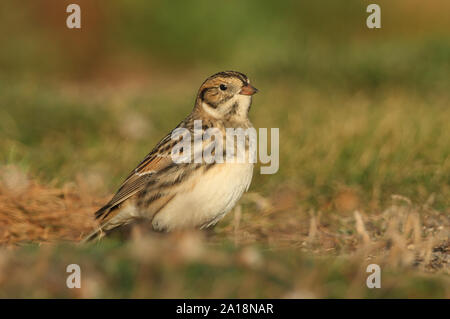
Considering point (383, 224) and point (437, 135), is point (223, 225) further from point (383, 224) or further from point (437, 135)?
point (437, 135)

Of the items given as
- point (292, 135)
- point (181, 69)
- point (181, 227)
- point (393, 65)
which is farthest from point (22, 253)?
point (181, 69)

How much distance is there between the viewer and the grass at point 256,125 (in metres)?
3.63

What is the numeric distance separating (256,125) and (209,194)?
3.46 metres

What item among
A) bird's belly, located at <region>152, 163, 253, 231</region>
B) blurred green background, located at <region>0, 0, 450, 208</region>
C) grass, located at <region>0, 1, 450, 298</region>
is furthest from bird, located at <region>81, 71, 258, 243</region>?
blurred green background, located at <region>0, 0, 450, 208</region>

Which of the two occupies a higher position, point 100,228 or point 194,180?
point 194,180

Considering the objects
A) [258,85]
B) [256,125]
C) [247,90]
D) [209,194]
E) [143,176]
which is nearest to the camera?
[209,194]

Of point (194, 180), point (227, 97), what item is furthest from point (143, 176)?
point (227, 97)

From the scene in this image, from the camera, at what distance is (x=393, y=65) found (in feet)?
33.5

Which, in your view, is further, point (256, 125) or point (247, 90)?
point (256, 125)

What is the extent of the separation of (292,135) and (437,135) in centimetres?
138

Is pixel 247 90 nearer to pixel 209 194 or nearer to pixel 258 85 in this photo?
pixel 209 194

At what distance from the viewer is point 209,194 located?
4938 mm

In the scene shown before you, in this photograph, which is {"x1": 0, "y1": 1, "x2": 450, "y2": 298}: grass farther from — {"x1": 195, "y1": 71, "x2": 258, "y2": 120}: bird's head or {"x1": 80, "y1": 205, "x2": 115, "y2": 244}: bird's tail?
{"x1": 195, "y1": 71, "x2": 258, "y2": 120}: bird's head

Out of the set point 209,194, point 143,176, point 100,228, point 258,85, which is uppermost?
point 258,85
